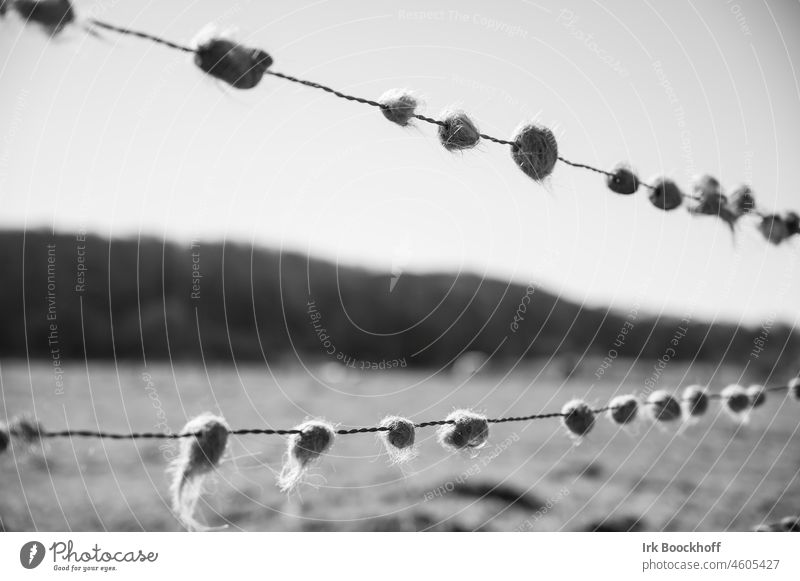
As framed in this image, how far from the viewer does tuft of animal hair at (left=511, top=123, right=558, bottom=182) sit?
2.64 ft

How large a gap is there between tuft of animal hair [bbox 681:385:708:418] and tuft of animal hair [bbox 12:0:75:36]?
109cm

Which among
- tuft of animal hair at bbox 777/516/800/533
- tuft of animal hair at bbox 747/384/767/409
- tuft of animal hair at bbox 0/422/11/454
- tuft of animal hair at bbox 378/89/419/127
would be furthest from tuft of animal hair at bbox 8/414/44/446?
tuft of animal hair at bbox 777/516/800/533

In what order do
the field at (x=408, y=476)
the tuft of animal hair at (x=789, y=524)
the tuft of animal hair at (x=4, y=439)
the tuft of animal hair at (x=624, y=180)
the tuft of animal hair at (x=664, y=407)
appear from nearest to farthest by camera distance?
the tuft of animal hair at (x=4, y=439) → the tuft of animal hair at (x=624, y=180) → the tuft of animal hair at (x=664, y=407) → the tuft of animal hair at (x=789, y=524) → the field at (x=408, y=476)

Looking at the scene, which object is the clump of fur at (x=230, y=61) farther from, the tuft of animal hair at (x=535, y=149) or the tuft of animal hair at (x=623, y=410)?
the tuft of animal hair at (x=623, y=410)

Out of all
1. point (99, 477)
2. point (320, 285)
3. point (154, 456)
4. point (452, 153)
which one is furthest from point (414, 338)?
point (452, 153)

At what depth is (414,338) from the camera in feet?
19.3

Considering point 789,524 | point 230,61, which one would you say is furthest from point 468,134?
point 789,524

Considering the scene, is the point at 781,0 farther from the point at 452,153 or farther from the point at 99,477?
the point at 99,477

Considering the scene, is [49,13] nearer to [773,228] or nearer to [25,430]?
[25,430]

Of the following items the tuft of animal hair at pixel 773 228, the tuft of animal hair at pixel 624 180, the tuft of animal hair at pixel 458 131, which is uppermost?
the tuft of animal hair at pixel 773 228

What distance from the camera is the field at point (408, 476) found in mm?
1949

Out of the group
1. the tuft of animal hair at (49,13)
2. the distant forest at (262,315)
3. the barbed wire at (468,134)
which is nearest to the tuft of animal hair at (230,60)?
the barbed wire at (468,134)

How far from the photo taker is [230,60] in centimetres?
65
